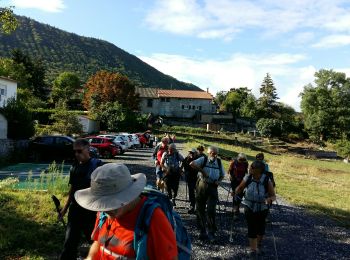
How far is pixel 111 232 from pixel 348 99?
84.8 meters

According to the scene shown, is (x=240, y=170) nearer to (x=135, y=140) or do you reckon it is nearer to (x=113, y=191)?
(x=113, y=191)

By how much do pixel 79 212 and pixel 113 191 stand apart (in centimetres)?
291

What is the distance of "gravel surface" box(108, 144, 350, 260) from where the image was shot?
807 cm

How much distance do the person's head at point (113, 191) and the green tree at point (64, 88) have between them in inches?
2564

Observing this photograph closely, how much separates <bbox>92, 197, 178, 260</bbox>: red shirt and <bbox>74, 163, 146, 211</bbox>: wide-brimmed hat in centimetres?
Result: 13

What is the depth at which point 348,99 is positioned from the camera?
7994cm

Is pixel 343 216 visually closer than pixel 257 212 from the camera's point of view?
No

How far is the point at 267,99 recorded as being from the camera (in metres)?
86.4

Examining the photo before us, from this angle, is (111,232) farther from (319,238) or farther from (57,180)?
(57,180)

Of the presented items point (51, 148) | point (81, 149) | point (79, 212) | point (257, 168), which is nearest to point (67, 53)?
point (51, 148)

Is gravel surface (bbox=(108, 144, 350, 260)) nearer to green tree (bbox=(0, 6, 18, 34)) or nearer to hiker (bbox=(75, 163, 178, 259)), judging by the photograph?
hiker (bbox=(75, 163, 178, 259))

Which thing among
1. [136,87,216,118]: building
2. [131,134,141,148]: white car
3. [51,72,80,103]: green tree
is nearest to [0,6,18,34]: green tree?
[131,134,141,148]: white car

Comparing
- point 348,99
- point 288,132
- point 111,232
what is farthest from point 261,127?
point 111,232

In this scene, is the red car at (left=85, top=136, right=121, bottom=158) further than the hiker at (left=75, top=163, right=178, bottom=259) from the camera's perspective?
Yes
